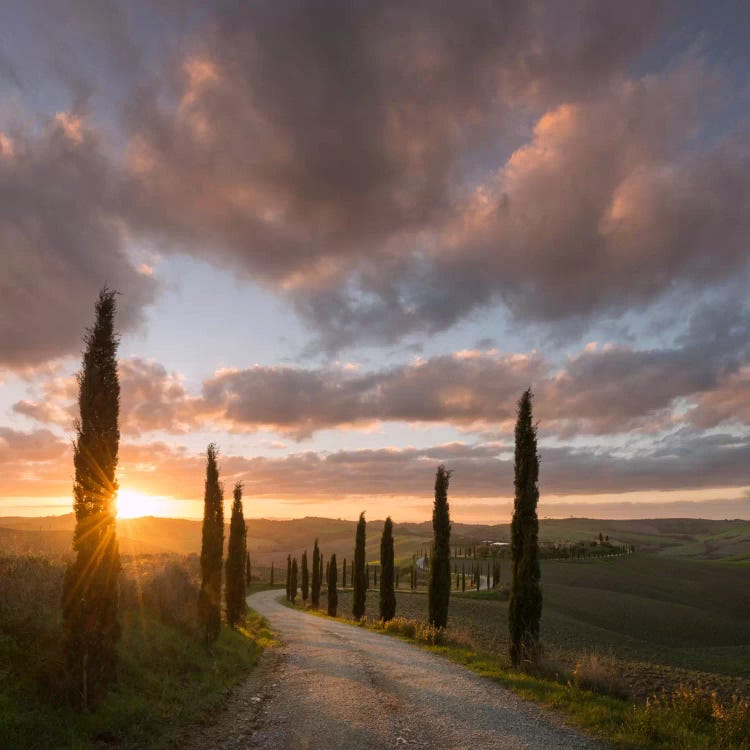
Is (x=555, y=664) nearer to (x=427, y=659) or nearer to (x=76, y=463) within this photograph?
(x=427, y=659)

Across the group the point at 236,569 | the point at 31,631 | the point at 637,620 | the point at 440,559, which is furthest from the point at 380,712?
the point at 637,620

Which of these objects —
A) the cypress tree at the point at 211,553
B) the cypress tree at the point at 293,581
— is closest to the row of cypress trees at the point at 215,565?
the cypress tree at the point at 211,553

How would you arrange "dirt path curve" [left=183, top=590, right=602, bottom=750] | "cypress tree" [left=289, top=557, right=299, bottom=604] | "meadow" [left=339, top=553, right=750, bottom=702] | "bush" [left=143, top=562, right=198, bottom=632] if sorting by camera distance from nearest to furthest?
"dirt path curve" [left=183, top=590, right=602, bottom=750]
"bush" [left=143, top=562, right=198, bottom=632]
"meadow" [left=339, top=553, right=750, bottom=702]
"cypress tree" [left=289, top=557, right=299, bottom=604]

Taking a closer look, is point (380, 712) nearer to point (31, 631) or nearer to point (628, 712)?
point (628, 712)

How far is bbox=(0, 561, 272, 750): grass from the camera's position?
9336 millimetres

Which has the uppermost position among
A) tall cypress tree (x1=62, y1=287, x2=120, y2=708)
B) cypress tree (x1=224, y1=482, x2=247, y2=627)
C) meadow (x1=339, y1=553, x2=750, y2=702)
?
tall cypress tree (x1=62, y1=287, x2=120, y2=708)

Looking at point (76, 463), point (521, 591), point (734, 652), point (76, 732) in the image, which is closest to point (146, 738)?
point (76, 732)

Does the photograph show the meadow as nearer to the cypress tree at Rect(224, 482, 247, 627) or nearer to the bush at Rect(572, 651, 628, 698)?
the bush at Rect(572, 651, 628, 698)

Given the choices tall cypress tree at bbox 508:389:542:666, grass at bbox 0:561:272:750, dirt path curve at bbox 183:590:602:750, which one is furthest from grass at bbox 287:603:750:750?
grass at bbox 0:561:272:750

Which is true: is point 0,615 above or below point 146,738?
above

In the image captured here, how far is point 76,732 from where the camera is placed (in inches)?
376

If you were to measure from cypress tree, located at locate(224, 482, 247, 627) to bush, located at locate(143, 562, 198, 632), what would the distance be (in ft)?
23.3

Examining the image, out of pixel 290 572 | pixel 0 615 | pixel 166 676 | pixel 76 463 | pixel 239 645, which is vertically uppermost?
pixel 76 463

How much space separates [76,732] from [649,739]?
32.5ft
